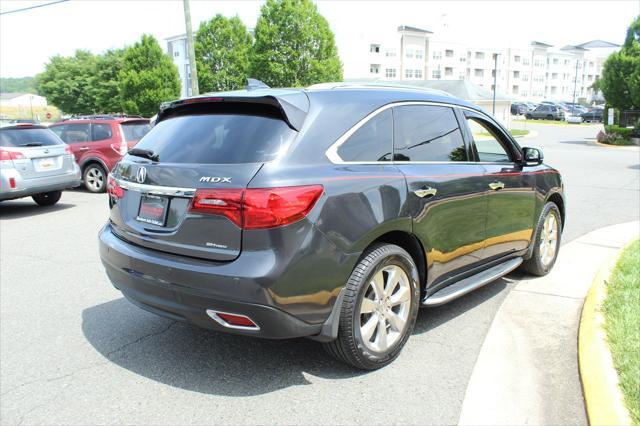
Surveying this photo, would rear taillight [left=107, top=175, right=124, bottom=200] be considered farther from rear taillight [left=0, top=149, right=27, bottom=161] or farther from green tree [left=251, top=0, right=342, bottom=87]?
green tree [left=251, top=0, right=342, bottom=87]

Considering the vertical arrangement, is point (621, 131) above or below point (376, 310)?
below

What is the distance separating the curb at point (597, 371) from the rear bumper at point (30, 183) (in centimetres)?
915

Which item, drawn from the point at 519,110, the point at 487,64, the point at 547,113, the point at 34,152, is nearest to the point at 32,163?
the point at 34,152

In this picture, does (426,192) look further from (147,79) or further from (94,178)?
(147,79)

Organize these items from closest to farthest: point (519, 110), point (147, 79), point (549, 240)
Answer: point (549, 240) < point (147, 79) < point (519, 110)

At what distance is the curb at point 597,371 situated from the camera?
117 inches

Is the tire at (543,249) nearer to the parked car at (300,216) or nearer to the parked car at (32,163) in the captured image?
the parked car at (300,216)

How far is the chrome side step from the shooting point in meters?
4.01

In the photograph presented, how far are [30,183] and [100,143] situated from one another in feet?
10.7

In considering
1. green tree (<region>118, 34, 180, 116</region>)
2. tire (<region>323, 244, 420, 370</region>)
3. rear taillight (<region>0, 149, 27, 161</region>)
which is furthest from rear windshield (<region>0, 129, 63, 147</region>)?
green tree (<region>118, 34, 180, 116</region>)

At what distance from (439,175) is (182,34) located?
84.7m

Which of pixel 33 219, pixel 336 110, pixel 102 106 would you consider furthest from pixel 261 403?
pixel 102 106

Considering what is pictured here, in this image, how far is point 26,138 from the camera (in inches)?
396

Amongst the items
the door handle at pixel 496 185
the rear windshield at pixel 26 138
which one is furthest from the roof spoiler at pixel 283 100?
the rear windshield at pixel 26 138
